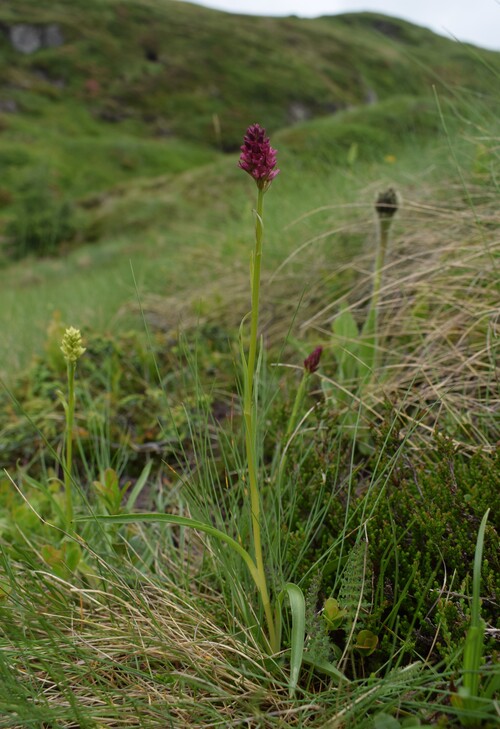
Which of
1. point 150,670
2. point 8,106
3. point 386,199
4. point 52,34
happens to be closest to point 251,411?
point 150,670

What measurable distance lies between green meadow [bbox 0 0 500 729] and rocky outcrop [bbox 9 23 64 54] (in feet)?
173

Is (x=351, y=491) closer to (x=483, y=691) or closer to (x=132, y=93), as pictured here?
(x=483, y=691)

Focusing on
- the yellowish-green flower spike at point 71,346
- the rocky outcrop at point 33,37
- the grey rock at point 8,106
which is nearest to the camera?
the yellowish-green flower spike at point 71,346

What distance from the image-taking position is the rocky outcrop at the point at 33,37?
4897cm

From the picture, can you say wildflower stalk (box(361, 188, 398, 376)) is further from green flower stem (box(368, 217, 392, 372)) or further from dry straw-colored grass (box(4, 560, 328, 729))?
dry straw-colored grass (box(4, 560, 328, 729))

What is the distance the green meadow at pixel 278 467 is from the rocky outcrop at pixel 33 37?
52737 millimetres

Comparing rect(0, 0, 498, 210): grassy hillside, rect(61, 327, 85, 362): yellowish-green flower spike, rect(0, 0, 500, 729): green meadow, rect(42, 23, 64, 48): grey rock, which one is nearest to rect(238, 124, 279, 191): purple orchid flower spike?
rect(0, 0, 500, 729): green meadow

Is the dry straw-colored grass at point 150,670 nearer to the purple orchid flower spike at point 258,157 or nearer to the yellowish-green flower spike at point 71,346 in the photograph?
the yellowish-green flower spike at point 71,346

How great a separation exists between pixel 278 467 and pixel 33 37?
59374 mm

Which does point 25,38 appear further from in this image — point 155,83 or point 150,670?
point 150,670

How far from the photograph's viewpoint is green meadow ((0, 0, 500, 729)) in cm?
97

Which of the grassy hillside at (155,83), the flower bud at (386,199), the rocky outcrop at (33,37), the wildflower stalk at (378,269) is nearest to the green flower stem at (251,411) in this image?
the wildflower stalk at (378,269)

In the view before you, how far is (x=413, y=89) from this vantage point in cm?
547

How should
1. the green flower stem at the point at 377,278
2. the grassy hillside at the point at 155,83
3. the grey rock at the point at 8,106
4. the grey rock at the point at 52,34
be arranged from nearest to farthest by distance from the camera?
the green flower stem at the point at 377,278, the grassy hillside at the point at 155,83, the grey rock at the point at 8,106, the grey rock at the point at 52,34
